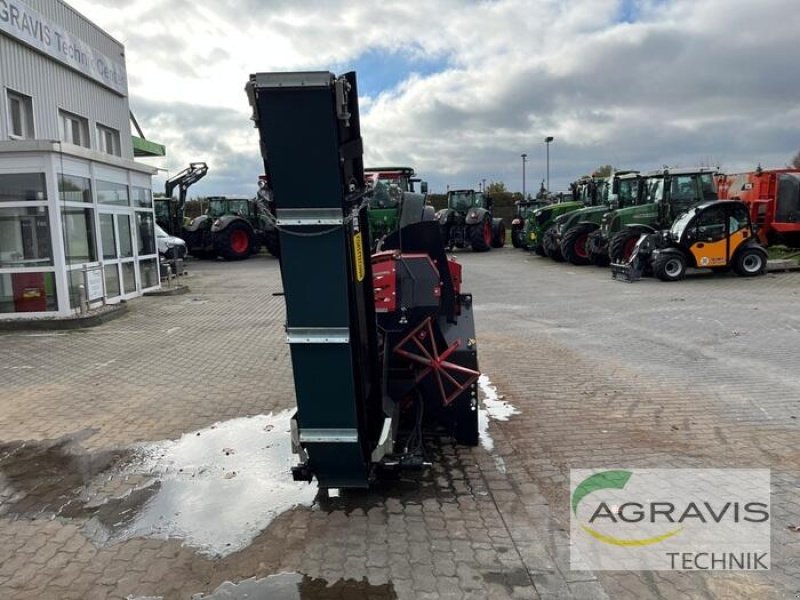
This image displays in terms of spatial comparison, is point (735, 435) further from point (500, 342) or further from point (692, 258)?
point (692, 258)

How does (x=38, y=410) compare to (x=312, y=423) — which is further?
(x=38, y=410)

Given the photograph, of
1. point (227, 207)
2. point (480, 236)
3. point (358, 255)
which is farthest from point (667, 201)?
point (227, 207)

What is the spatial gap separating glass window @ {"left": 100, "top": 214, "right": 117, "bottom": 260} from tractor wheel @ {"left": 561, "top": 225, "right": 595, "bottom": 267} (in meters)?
13.3

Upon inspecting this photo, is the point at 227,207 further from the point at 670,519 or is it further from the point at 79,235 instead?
the point at 670,519

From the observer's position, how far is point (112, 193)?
14.0 metres

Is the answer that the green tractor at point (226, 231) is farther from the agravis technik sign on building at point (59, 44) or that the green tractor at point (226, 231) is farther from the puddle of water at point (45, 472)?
the puddle of water at point (45, 472)

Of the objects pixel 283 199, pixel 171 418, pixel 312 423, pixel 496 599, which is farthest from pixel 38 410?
pixel 496 599

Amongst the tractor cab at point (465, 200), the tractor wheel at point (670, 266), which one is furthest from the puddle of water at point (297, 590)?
the tractor cab at point (465, 200)

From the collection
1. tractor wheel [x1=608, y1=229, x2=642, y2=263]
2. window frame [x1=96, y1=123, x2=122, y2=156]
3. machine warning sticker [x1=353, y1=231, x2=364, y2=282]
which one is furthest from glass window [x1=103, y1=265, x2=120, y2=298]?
tractor wheel [x1=608, y1=229, x2=642, y2=263]

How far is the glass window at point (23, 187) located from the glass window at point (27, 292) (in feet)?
4.38

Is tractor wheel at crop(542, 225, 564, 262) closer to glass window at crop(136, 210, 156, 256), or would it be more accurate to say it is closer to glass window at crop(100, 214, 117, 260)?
glass window at crop(136, 210, 156, 256)

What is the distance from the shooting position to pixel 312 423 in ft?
12.2

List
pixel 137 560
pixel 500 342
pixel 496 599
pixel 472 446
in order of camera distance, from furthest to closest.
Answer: pixel 500 342
pixel 472 446
pixel 137 560
pixel 496 599

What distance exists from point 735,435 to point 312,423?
354 centimetres
